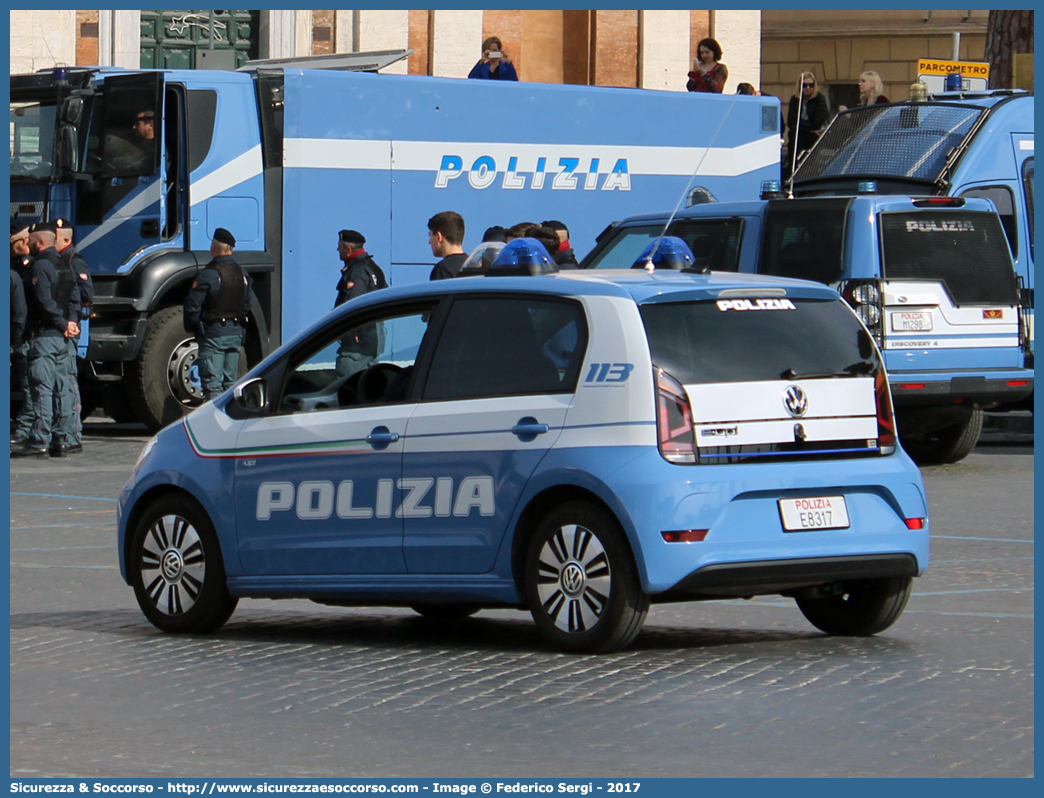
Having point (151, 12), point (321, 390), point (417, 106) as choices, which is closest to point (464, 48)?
point (151, 12)

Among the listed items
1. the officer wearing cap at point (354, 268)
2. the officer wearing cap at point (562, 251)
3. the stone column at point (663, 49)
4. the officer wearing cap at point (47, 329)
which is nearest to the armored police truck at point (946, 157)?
the officer wearing cap at point (562, 251)

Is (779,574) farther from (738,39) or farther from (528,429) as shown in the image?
(738,39)

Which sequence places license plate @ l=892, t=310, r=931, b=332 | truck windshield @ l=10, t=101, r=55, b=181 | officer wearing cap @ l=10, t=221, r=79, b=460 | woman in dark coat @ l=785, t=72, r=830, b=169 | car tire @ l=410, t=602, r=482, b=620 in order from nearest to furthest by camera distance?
car tire @ l=410, t=602, r=482, b=620 < license plate @ l=892, t=310, r=931, b=332 < officer wearing cap @ l=10, t=221, r=79, b=460 < truck windshield @ l=10, t=101, r=55, b=181 < woman in dark coat @ l=785, t=72, r=830, b=169

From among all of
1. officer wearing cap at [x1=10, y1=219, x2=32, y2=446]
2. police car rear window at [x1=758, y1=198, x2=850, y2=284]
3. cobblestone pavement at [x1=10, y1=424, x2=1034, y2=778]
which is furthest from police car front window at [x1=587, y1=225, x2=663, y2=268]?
A: cobblestone pavement at [x1=10, y1=424, x2=1034, y2=778]

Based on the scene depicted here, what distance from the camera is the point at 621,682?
7605mm

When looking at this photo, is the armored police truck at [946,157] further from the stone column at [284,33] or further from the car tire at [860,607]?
the stone column at [284,33]

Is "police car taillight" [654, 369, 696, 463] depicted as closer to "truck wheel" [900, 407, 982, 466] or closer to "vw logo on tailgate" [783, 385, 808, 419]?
"vw logo on tailgate" [783, 385, 808, 419]

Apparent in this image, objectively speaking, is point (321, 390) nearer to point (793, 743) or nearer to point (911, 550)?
point (911, 550)

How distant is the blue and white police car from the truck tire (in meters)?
9.89

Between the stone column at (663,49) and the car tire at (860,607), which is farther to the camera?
the stone column at (663,49)

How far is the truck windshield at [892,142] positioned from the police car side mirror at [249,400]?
1114cm

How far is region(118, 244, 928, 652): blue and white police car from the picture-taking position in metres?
7.96

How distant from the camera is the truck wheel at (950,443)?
17.6 metres

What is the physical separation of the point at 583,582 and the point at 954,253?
894 cm
